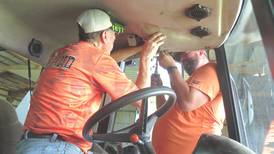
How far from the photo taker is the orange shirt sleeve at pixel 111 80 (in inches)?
79.4

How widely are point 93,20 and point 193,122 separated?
1035 millimetres

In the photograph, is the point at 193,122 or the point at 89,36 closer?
the point at 89,36

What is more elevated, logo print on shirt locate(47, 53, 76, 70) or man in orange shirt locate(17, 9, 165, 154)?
logo print on shirt locate(47, 53, 76, 70)

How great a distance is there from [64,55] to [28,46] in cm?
40

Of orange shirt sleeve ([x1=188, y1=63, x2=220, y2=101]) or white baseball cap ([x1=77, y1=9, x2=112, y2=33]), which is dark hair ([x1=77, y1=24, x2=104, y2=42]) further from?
orange shirt sleeve ([x1=188, y1=63, x2=220, y2=101])

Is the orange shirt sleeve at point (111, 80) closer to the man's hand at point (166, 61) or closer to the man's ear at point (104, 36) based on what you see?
the man's ear at point (104, 36)

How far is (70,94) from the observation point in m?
2.03

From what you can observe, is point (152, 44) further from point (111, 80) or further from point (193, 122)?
point (193, 122)

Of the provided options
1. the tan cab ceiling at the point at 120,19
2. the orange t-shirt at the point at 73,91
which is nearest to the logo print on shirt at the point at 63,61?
the orange t-shirt at the point at 73,91

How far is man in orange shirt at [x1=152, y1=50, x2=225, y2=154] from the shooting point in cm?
269

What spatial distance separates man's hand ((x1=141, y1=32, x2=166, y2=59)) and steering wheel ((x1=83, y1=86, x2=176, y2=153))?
0.54 meters

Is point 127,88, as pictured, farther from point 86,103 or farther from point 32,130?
point 32,130

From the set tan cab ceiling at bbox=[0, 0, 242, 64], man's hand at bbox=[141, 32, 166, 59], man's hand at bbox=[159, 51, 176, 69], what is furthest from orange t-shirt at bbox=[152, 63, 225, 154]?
man's hand at bbox=[141, 32, 166, 59]

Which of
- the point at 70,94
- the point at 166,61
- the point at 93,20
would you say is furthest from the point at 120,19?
the point at 166,61
